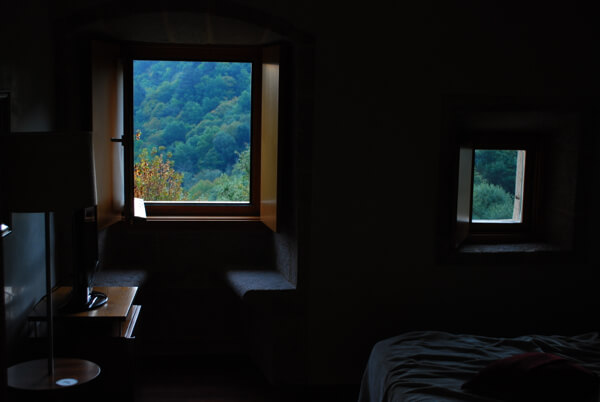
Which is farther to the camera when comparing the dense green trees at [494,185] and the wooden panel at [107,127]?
the dense green trees at [494,185]

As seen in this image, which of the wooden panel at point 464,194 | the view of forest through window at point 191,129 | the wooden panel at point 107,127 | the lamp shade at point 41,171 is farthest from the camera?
the view of forest through window at point 191,129

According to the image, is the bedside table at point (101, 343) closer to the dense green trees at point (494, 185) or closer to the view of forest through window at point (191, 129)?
the view of forest through window at point (191, 129)

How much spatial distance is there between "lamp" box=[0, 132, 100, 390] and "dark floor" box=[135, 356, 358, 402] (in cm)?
134

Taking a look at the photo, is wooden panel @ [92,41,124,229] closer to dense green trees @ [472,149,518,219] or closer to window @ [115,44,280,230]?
window @ [115,44,280,230]

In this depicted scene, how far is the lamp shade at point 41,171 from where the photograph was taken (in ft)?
6.86

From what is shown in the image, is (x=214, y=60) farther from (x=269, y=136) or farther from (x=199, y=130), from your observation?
(x=269, y=136)

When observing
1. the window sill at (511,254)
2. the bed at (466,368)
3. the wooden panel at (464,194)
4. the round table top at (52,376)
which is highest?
the wooden panel at (464,194)

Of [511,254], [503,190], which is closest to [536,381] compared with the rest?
[511,254]

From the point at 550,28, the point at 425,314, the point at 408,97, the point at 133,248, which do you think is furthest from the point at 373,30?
the point at 133,248

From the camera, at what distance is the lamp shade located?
2092mm

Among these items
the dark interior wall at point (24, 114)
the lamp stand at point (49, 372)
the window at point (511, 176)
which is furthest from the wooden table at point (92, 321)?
the window at point (511, 176)

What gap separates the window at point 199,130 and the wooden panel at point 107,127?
211 mm

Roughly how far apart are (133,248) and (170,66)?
1285 millimetres

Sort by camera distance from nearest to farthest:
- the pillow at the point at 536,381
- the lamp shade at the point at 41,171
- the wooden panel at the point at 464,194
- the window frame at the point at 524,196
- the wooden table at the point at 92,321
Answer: the lamp shade at the point at 41,171, the pillow at the point at 536,381, the wooden table at the point at 92,321, the wooden panel at the point at 464,194, the window frame at the point at 524,196
